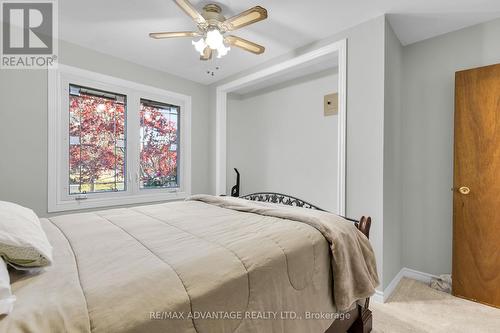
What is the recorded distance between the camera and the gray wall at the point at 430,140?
7.75 ft

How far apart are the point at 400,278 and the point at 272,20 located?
113 inches

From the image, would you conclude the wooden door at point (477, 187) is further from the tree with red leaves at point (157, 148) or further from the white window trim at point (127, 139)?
the tree with red leaves at point (157, 148)

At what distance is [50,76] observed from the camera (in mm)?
2484

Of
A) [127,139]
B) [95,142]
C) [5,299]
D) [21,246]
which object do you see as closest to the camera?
[5,299]

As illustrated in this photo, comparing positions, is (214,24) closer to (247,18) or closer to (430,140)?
(247,18)

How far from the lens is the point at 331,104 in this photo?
3109mm

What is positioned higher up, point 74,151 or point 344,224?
point 74,151

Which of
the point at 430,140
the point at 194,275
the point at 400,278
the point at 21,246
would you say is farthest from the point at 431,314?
the point at 21,246

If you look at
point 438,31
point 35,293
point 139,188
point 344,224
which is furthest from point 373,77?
point 139,188

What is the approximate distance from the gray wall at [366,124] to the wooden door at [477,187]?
0.74m

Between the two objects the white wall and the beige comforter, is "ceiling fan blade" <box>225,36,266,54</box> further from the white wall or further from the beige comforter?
the beige comforter

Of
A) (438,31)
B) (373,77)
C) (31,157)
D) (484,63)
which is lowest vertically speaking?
(31,157)

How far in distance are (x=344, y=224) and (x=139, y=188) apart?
2693mm

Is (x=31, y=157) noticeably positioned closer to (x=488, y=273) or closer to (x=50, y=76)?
(x=50, y=76)
